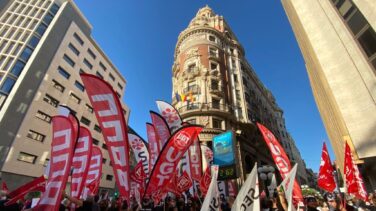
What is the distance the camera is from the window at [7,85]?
26.9m

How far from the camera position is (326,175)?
7.38 metres

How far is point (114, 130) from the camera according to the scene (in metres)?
6.07

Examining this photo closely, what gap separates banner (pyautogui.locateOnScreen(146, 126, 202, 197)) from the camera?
7.22 metres

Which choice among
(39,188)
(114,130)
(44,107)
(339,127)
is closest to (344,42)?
(339,127)

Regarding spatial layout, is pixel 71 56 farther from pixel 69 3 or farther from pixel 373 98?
pixel 373 98

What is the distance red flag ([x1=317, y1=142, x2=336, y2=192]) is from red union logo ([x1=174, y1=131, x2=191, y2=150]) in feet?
16.0

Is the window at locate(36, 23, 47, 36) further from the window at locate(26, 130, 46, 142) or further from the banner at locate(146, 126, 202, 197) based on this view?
the banner at locate(146, 126, 202, 197)

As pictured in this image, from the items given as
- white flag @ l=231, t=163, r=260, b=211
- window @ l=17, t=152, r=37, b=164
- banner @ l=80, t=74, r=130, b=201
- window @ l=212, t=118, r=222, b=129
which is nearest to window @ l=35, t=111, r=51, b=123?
window @ l=17, t=152, r=37, b=164

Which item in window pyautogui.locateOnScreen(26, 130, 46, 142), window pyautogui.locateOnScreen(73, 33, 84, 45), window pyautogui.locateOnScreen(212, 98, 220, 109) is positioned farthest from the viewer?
window pyautogui.locateOnScreen(73, 33, 84, 45)

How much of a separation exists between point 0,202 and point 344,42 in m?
17.5

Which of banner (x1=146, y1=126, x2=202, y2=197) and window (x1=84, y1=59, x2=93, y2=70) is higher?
window (x1=84, y1=59, x2=93, y2=70)

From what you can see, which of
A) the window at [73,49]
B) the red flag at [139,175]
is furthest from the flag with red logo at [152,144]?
the window at [73,49]

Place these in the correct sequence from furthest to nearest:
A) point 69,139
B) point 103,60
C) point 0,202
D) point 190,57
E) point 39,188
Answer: point 103,60 < point 190,57 < point 39,188 < point 0,202 < point 69,139

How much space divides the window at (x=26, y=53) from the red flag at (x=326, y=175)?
36464 mm
